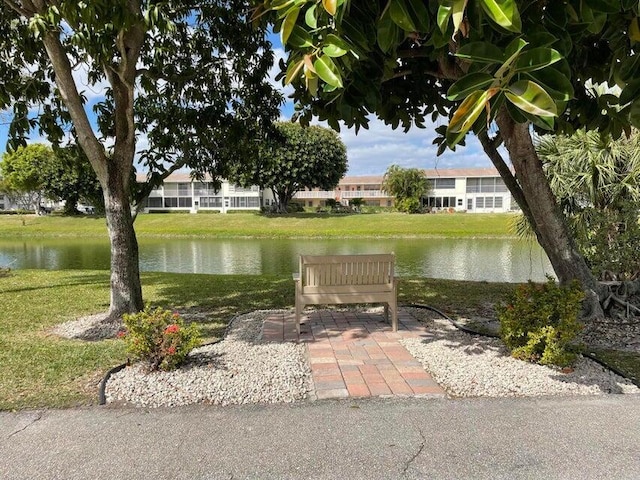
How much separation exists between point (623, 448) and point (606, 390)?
3.28ft

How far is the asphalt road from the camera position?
8.61 ft

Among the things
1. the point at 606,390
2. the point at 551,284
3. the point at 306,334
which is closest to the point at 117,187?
the point at 306,334

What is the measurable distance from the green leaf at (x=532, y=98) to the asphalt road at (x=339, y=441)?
77.6 inches

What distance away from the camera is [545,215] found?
19.0ft

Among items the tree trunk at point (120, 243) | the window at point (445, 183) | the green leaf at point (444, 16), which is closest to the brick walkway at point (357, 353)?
the tree trunk at point (120, 243)

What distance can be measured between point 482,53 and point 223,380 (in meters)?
3.16

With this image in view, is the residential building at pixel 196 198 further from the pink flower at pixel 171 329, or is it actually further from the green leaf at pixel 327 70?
the green leaf at pixel 327 70

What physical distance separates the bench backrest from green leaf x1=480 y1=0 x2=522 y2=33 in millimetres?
4029

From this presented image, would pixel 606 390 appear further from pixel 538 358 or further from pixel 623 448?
pixel 623 448

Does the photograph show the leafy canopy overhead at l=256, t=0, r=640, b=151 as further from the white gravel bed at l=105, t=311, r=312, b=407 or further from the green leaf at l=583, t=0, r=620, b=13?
the white gravel bed at l=105, t=311, r=312, b=407

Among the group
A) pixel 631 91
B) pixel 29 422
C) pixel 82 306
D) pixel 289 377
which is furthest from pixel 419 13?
pixel 82 306

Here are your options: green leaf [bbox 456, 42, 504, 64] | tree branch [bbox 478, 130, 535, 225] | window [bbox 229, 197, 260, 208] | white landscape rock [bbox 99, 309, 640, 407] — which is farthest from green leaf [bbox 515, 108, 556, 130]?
window [bbox 229, 197, 260, 208]

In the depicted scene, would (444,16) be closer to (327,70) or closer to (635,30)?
(327,70)

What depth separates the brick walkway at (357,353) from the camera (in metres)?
3.82
